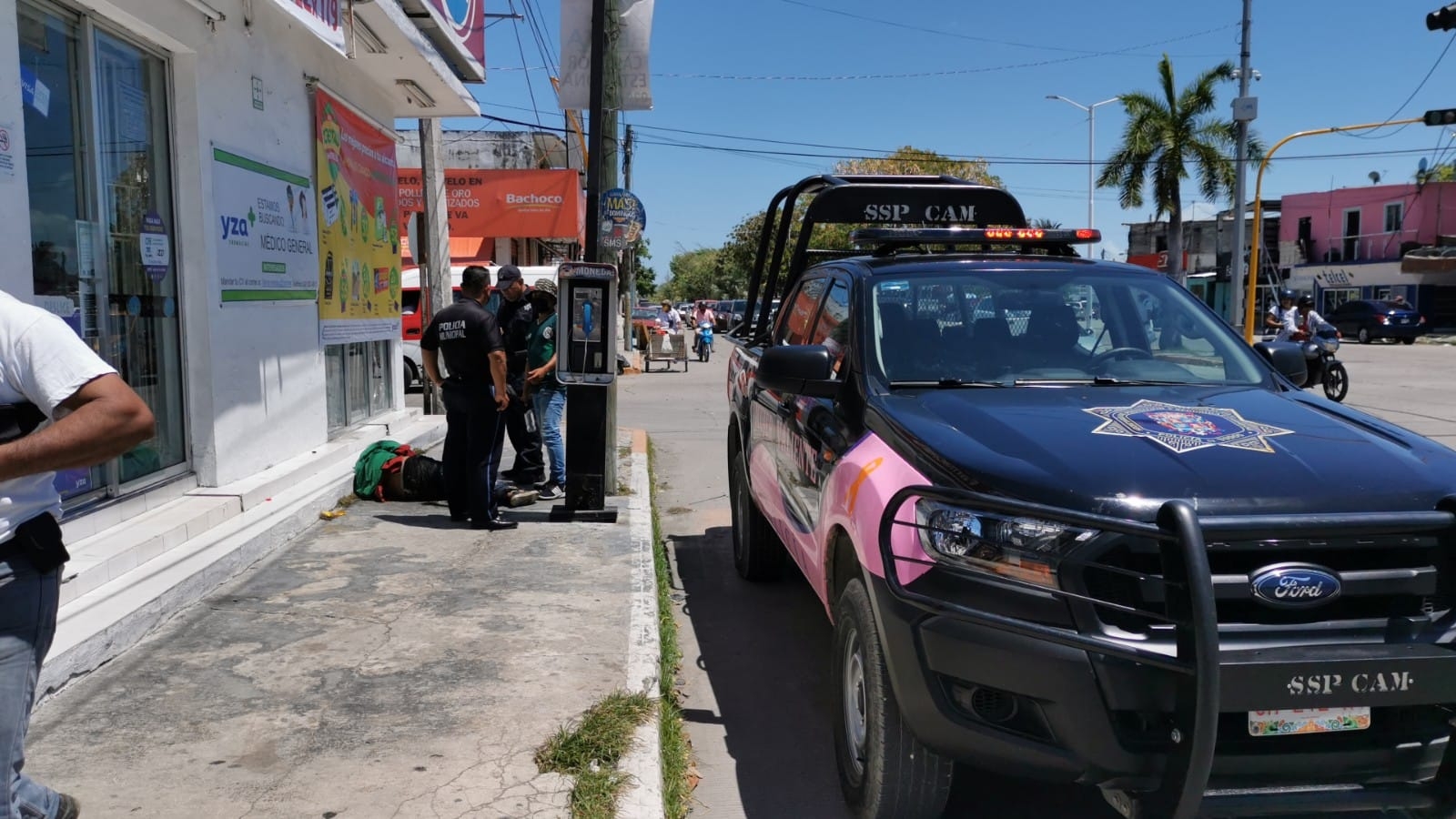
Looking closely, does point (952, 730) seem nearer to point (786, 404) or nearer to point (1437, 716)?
point (1437, 716)

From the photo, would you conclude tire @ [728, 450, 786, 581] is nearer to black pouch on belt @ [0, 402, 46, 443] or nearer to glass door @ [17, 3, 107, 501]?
glass door @ [17, 3, 107, 501]

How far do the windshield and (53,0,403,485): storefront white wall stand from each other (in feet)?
14.1

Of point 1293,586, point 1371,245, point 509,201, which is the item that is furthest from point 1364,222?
point 1293,586

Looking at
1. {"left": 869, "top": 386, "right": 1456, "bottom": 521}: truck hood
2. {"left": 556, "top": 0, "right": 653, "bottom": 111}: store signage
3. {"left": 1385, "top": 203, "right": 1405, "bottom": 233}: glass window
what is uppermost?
{"left": 1385, "top": 203, "right": 1405, "bottom": 233}: glass window

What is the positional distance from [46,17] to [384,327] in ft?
18.3

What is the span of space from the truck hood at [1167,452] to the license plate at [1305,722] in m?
0.50

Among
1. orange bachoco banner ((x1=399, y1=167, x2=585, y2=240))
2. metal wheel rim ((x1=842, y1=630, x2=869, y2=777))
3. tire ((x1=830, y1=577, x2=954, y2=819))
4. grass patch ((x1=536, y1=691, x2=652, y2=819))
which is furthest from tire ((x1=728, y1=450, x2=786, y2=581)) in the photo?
orange bachoco banner ((x1=399, y1=167, x2=585, y2=240))

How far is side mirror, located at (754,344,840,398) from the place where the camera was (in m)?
3.99

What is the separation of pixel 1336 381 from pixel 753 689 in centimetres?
1436

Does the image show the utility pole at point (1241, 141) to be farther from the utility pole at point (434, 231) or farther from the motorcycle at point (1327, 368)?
the utility pole at point (434, 231)

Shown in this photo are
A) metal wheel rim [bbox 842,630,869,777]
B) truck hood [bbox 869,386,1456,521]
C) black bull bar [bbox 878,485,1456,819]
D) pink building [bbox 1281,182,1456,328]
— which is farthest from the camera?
pink building [bbox 1281,182,1456,328]

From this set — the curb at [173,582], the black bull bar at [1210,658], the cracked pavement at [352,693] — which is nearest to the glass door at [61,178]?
the curb at [173,582]

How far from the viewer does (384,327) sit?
35.2 ft

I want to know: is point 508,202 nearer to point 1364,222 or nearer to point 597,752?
point 597,752
